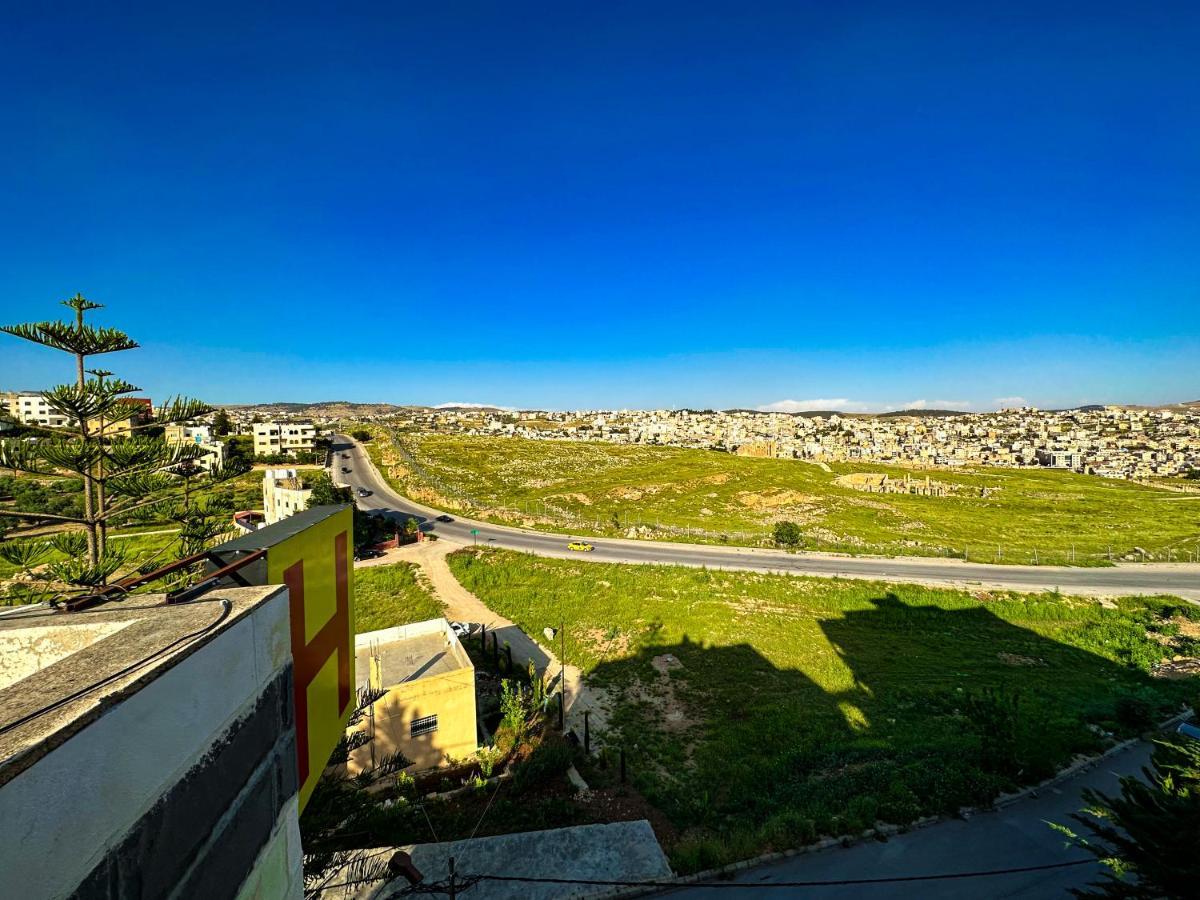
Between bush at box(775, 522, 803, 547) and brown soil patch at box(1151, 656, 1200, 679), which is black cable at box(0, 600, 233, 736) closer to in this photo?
brown soil patch at box(1151, 656, 1200, 679)

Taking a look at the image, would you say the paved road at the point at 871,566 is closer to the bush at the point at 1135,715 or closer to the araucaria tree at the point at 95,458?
the bush at the point at 1135,715

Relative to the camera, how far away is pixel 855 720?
16.4 m

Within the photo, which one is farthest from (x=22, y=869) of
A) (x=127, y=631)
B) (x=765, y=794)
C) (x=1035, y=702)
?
(x=1035, y=702)

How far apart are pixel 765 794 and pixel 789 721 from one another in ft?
14.0

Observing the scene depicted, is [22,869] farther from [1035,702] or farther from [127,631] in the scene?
[1035,702]

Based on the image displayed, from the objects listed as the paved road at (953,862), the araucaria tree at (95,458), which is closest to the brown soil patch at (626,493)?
the paved road at (953,862)

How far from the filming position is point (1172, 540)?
45562 millimetres

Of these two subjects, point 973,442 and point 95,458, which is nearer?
point 95,458

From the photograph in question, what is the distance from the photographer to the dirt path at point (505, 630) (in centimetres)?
1761

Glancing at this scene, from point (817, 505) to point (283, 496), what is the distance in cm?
5416

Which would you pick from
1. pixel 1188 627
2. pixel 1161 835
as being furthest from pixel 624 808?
pixel 1188 627

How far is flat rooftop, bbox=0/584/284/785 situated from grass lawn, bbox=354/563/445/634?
24131mm

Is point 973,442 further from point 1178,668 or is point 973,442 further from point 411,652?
point 411,652

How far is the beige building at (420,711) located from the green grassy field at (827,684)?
204 inches
